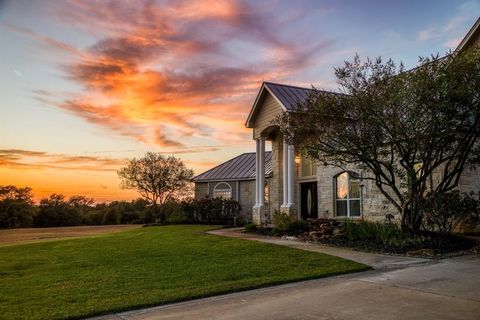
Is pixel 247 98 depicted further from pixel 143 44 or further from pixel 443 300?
pixel 443 300

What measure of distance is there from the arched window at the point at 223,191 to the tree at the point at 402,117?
14.3 metres

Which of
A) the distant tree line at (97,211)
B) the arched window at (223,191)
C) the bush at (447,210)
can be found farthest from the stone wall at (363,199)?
the arched window at (223,191)

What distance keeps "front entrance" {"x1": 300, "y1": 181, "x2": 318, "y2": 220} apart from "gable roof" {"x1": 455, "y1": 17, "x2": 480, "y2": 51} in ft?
29.6

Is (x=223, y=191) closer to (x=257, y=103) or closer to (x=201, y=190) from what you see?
(x=201, y=190)

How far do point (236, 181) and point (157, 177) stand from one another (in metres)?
5.83

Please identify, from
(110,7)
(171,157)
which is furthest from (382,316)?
(171,157)

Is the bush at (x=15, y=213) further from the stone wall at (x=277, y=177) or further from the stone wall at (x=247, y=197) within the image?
the stone wall at (x=277, y=177)

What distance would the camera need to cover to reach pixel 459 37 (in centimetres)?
1633

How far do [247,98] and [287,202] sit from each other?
695 cm

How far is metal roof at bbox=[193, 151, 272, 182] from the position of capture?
87.1 feet

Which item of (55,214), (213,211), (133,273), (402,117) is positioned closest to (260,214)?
(213,211)

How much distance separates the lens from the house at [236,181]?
25.9 metres

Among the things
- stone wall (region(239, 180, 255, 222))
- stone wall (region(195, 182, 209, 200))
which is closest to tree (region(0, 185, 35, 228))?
stone wall (region(195, 182, 209, 200))

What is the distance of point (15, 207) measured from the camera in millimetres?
28203
